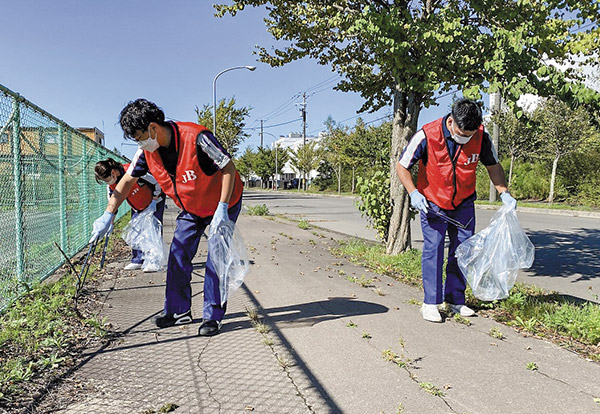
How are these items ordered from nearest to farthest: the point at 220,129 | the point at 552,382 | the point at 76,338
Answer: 1. the point at 552,382
2. the point at 76,338
3. the point at 220,129

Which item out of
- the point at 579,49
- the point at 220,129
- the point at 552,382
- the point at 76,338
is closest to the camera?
the point at 552,382

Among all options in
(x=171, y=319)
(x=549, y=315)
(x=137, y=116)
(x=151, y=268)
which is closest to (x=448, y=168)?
(x=549, y=315)

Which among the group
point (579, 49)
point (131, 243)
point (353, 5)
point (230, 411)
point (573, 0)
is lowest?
point (230, 411)

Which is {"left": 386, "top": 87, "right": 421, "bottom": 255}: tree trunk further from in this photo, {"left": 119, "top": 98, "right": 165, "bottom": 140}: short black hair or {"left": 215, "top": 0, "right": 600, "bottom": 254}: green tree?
{"left": 119, "top": 98, "right": 165, "bottom": 140}: short black hair

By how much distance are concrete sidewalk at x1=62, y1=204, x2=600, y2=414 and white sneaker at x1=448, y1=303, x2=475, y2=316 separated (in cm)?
8

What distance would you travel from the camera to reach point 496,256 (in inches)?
155

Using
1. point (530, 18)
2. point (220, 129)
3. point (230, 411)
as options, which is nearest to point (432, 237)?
point (230, 411)

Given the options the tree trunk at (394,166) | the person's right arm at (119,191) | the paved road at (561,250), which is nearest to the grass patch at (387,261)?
the tree trunk at (394,166)

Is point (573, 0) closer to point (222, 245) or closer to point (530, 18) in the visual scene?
point (530, 18)

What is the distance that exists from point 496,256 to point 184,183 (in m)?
2.75

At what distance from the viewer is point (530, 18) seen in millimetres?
5730

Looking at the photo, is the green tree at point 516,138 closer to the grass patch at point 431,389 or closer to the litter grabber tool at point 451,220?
the litter grabber tool at point 451,220

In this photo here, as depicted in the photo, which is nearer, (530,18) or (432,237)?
(432,237)

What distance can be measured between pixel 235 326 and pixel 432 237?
1.93 meters
